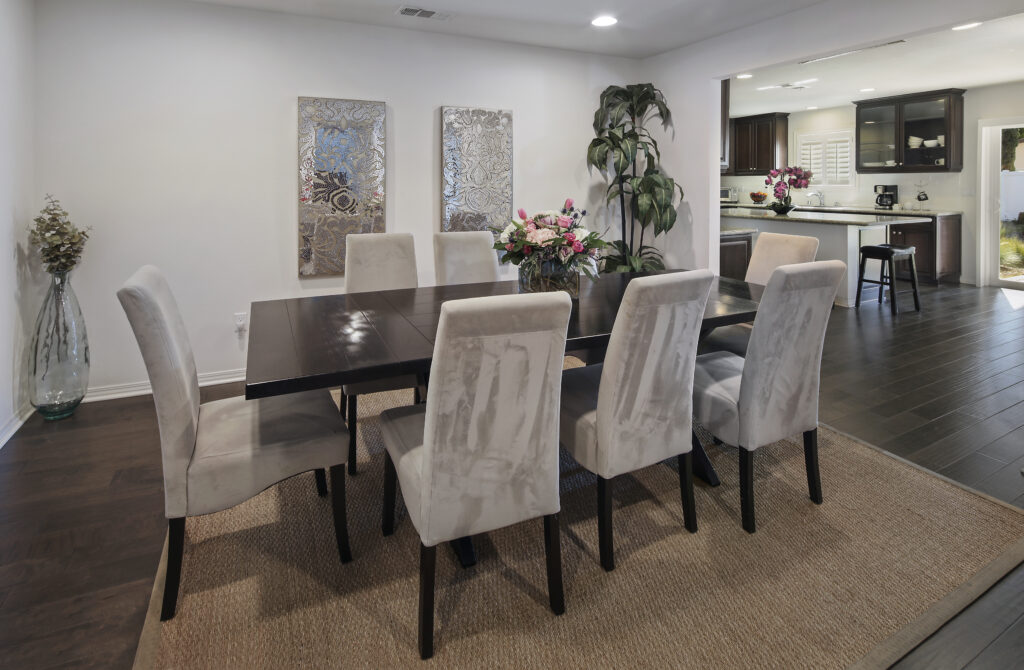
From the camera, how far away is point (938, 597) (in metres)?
1.91

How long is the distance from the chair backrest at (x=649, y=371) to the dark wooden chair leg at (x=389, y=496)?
0.74 meters

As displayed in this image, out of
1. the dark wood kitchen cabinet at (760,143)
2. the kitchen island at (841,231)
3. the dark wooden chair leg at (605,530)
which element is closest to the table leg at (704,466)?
the dark wooden chair leg at (605,530)

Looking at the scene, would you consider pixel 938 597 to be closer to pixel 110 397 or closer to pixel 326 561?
pixel 326 561

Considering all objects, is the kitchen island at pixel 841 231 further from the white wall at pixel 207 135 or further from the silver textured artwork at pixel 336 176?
the silver textured artwork at pixel 336 176

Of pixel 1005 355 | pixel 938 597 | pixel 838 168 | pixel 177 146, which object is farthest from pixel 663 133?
pixel 838 168

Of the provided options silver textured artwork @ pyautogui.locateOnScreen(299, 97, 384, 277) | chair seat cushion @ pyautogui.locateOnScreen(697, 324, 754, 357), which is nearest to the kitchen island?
chair seat cushion @ pyautogui.locateOnScreen(697, 324, 754, 357)

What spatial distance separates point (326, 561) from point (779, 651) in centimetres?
143

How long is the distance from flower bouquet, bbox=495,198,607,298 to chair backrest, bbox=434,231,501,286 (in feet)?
2.71

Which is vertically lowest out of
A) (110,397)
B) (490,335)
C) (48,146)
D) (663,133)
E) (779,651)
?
(779,651)

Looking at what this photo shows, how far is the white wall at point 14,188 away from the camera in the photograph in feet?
10.1

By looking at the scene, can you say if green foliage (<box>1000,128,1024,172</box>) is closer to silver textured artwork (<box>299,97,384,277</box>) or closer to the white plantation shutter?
the white plantation shutter

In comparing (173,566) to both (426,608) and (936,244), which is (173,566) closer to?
(426,608)

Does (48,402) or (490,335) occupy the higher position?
(490,335)

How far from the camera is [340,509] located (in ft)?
6.72
